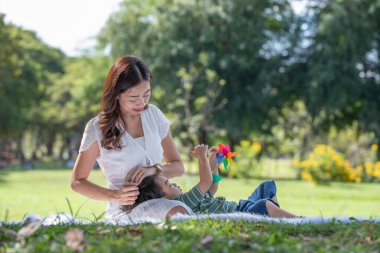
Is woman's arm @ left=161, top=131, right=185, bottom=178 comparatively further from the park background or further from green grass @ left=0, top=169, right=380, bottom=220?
the park background

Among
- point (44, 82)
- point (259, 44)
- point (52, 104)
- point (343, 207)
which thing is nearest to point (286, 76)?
point (259, 44)

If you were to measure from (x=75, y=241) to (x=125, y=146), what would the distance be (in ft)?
6.32

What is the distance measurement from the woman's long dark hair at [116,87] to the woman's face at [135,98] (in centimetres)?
3

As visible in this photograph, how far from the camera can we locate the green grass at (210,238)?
10.3 ft

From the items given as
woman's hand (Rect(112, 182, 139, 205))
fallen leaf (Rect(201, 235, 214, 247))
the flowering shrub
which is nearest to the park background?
the flowering shrub

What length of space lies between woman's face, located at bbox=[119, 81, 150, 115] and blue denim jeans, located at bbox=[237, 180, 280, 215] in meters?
1.20

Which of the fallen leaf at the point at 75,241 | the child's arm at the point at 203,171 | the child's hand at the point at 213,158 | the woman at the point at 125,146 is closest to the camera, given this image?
the fallen leaf at the point at 75,241

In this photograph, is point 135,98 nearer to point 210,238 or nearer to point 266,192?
point 266,192

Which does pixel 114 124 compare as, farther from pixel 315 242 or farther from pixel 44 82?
pixel 44 82

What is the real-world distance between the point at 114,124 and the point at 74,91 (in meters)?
30.6

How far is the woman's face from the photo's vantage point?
4820mm

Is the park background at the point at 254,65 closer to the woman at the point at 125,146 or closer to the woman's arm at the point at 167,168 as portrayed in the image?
the woman's arm at the point at 167,168

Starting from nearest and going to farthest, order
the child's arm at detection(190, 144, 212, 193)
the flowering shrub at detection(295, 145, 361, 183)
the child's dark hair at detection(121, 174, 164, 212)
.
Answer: the child's dark hair at detection(121, 174, 164, 212), the child's arm at detection(190, 144, 212, 193), the flowering shrub at detection(295, 145, 361, 183)

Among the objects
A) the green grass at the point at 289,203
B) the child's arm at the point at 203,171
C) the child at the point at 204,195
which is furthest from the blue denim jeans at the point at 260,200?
the green grass at the point at 289,203
